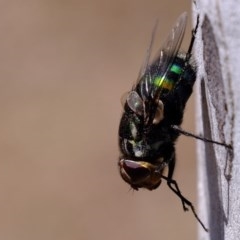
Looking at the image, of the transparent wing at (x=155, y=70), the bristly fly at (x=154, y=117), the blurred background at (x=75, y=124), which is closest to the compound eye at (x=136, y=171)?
the bristly fly at (x=154, y=117)

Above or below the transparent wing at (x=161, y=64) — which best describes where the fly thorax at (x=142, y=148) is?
below

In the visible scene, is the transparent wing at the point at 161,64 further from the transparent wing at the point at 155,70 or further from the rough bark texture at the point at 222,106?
the rough bark texture at the point at 222,106

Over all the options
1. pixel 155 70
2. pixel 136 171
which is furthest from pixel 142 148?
pixel 155 70

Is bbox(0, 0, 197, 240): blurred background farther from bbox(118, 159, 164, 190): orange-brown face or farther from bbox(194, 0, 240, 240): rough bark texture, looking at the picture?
bbox(194, 0, 240, 240): rough bark texture

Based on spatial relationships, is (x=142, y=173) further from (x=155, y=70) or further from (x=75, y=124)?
(x=75, y=124)

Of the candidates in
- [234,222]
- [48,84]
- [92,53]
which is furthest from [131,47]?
[234,222]

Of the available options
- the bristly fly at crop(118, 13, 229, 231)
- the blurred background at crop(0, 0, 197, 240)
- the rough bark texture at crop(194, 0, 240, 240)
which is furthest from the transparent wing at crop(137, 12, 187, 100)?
the blurred background at crop(0, 0, 197, 240)

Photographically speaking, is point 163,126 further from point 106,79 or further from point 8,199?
point 106,79
